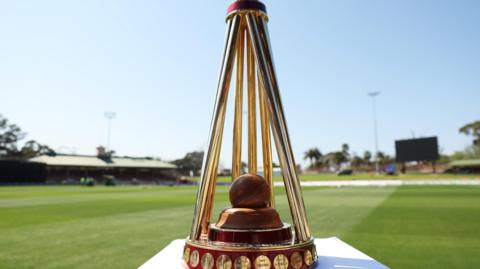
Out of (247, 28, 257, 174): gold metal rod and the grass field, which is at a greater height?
(247, 28, 257, 174): gold metal rod

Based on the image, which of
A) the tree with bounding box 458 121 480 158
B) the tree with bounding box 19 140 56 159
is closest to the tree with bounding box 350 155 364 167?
the tree with bounding box 458 121 480 158

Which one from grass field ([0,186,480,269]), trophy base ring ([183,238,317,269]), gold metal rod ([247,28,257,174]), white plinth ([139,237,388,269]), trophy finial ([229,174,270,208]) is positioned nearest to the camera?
trophy base ring ([183,238,317,269])

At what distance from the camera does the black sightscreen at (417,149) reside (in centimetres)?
6362

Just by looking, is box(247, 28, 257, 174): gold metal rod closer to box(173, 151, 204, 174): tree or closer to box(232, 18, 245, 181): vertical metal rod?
box(232, 18, 245, 181): vertical metal rod

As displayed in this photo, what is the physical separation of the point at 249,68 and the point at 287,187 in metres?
1.99

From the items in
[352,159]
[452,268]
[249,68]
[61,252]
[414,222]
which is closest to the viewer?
[249,68]

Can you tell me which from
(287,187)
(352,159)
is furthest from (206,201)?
(352,159)

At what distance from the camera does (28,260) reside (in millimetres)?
6586

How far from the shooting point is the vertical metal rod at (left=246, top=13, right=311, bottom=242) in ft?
13.3

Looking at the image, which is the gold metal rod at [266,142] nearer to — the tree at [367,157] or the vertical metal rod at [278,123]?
the vertical metal rod at [278,123]

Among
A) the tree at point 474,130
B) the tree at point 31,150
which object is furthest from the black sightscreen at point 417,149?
the tree at point 31,150

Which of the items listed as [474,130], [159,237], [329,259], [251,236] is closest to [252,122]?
[251,236]

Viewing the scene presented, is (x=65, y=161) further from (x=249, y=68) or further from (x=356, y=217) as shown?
(x=249, y=68)

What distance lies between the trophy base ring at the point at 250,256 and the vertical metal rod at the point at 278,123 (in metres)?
0.28
